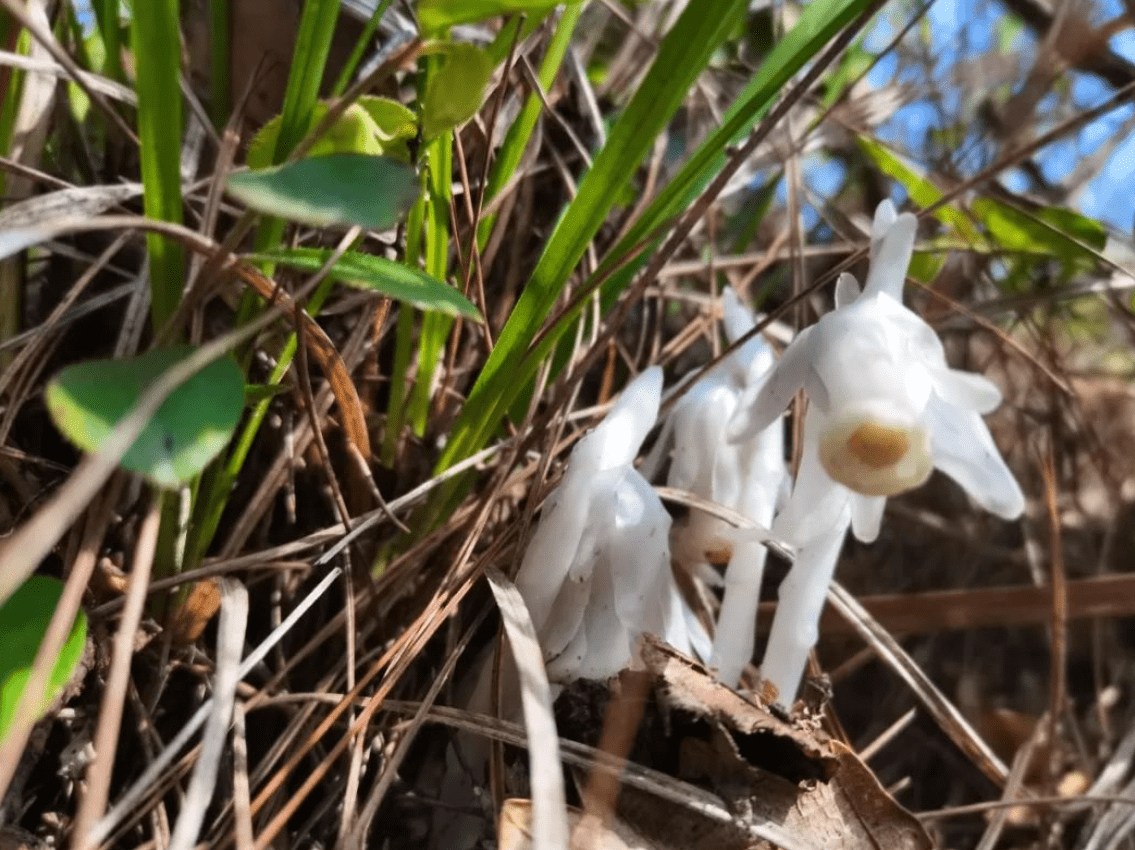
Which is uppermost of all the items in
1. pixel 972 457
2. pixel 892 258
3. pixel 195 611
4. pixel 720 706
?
pixel 892 258

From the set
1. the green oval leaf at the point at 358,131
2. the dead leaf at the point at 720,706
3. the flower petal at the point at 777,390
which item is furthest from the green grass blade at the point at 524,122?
the dead leaf at the point at 720,706

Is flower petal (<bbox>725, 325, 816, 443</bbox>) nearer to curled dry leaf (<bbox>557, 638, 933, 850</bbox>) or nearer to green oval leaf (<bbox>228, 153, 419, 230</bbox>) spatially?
curled dry leaf (<bbox>557, 638, 933, 850</bbox>)

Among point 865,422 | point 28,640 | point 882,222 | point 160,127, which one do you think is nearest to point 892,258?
point 882,222

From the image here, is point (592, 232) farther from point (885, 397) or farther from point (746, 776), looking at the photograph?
point (746, 776)

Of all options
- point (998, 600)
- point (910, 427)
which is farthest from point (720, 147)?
point (998, 600)

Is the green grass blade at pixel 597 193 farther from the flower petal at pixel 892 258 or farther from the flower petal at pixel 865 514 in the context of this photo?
the flower petal at pixel 865 514

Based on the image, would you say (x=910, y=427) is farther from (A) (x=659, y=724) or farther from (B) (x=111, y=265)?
(B) (x=111, y=265)

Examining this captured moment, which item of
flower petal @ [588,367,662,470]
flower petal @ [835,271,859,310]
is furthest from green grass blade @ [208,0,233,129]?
flower petal @ [835,271,859,310]
